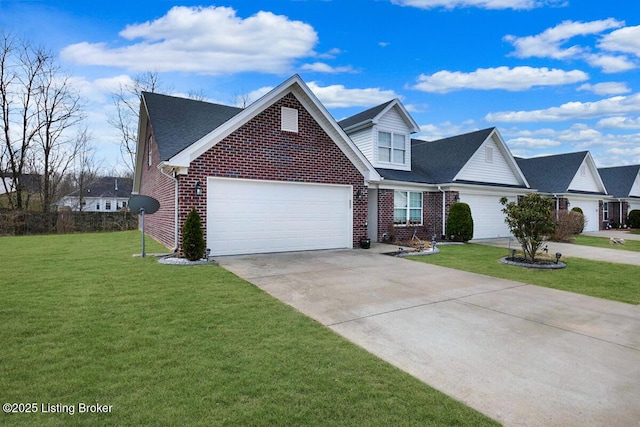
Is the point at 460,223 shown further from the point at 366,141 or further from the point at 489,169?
the point at 366,141

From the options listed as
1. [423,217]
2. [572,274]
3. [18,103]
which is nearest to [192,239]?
[572,274]

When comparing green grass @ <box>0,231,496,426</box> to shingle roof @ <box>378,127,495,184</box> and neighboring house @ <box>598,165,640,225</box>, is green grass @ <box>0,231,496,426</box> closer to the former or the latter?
shingle roof @ <box>378,127,495,184</box>

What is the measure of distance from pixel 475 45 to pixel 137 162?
1892cm

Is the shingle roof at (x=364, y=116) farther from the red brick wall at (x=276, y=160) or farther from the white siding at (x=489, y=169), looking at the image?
the white siding at (x=489, y=169)

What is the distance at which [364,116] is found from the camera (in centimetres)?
1784

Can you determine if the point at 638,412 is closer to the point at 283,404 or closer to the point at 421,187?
the point at 283,404

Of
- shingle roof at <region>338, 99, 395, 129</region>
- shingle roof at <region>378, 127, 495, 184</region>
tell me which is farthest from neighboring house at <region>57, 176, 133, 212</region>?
shingle roof at <region>378, 127, 495, 184</region>

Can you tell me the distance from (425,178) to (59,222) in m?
20.9

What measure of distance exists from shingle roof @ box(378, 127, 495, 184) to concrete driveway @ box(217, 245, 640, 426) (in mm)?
9078

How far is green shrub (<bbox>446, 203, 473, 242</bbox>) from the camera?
1623cm

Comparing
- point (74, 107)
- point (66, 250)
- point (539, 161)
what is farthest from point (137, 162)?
point (539, 161)

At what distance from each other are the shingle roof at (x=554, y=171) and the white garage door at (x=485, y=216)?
6.80 m

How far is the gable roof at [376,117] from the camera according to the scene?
16.6 meters

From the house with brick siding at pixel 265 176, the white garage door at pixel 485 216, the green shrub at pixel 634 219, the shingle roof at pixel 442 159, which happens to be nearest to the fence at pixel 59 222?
the house with brick siding at pixel 265 176
